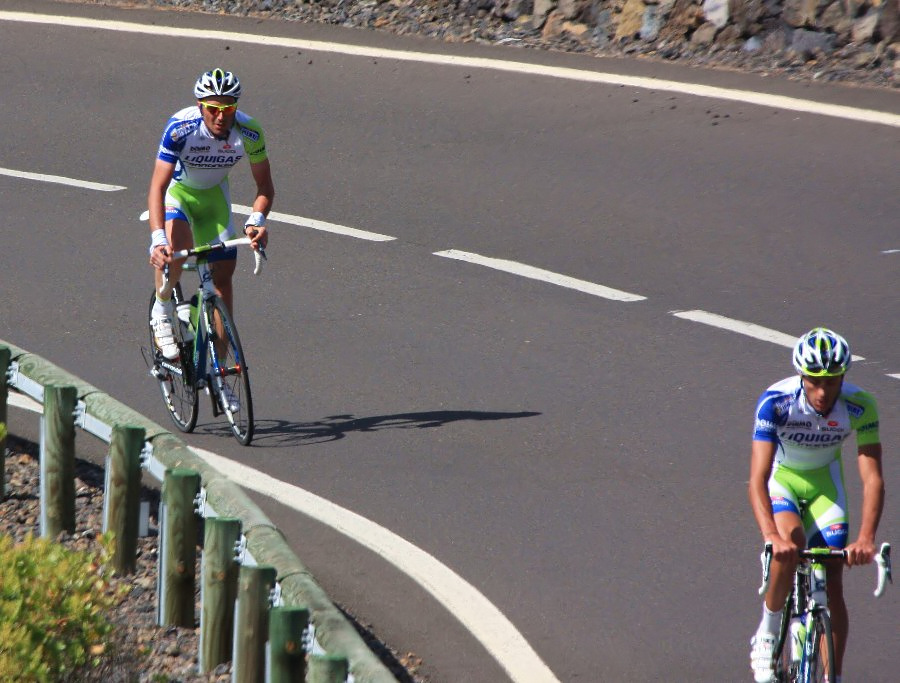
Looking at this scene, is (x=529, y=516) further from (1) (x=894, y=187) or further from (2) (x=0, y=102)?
(2) (x=0, y=102)

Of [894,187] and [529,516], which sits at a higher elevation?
[894,187]

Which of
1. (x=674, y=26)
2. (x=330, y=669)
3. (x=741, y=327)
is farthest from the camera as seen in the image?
(x=674, y=26)

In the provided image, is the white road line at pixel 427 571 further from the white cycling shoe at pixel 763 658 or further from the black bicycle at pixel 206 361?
the white cycling shoe at pixel 763 658

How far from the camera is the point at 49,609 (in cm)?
583

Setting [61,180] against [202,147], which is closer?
[202,147]

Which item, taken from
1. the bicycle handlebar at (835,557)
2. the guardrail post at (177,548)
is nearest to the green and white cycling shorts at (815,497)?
the bicycle handlebar at (835,557)

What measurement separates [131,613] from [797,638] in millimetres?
3176

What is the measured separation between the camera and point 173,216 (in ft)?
33.3

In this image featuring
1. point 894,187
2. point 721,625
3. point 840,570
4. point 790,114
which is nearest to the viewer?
point 840,570

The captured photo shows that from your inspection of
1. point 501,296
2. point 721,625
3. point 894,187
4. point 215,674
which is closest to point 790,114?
point 894,187

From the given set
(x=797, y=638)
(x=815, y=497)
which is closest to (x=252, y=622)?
(x=797, y=638)

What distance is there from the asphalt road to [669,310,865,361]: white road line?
10 cm

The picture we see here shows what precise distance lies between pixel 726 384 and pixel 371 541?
3352mm

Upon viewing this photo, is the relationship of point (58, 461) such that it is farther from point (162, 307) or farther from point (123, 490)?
point (162, 307)
